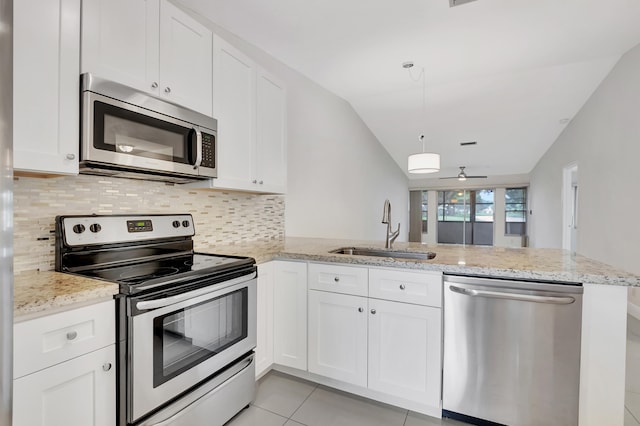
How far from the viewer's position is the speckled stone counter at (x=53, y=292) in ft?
3.24

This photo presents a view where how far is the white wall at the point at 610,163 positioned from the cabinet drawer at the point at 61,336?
185 inches

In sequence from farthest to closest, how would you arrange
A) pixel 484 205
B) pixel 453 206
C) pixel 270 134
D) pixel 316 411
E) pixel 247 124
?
pixel 453 206 → pixel 484 205 → pixel 270 134 → pixel 247 124 → pixel 316 411

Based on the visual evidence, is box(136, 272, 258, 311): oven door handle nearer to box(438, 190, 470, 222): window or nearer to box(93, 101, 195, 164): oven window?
box(93, 101, 195, 164): oven window

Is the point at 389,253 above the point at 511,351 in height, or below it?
above

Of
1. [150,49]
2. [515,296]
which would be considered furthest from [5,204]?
[515,296]

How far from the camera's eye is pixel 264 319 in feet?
6.91

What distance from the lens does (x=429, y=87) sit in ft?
14.2

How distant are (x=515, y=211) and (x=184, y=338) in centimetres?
890

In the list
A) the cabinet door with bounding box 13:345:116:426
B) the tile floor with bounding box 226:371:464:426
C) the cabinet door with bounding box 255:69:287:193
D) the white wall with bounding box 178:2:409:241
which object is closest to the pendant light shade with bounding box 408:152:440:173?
the white wall with bounding box 178:2:409:241

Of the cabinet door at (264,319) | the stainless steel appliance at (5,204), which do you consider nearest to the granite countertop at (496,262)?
the cabinet door at (264,319)

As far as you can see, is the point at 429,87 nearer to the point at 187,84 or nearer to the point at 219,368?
the point at 187,84

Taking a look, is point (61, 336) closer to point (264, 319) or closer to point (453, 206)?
point (264, 319)

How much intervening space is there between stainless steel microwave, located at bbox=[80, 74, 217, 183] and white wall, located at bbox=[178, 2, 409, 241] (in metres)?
1.18

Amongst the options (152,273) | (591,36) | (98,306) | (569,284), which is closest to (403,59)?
(591,36)
